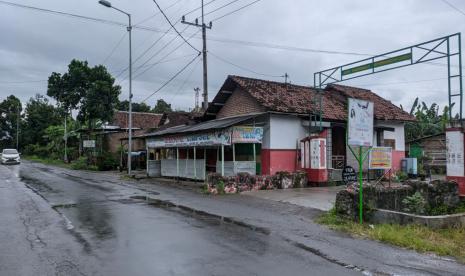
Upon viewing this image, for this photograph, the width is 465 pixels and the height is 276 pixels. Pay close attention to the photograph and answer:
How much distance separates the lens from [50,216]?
11.0m

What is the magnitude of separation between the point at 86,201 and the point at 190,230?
6405 mm

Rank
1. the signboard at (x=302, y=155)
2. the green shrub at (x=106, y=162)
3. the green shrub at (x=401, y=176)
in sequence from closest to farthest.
Result: the signboard at (x=302, y=155)
the green shrub at (x=401, y=176)
the green shrub at (x=106, y=162)

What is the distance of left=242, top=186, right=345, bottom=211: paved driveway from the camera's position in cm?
1389

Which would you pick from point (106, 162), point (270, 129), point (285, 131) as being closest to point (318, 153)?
point (285, 131)

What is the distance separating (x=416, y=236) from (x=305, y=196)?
7669 mm

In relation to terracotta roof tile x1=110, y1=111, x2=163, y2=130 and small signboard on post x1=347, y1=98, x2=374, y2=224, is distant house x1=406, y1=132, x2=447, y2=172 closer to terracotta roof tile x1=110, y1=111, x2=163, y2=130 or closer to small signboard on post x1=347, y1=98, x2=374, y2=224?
small signboard on post x1=347, y1=98, x2=374, y2=224

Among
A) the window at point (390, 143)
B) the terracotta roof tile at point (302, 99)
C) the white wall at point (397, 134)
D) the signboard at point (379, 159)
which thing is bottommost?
the signboard at point (379, 159)

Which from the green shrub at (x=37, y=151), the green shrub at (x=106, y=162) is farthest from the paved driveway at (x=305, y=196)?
the green shrub at (x=37, y=151)

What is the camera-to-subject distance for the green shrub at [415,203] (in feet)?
35.4

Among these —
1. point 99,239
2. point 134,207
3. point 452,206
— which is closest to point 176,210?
point 134,207

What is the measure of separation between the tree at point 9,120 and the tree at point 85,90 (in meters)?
51.4

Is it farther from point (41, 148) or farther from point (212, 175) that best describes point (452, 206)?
point (41, 148)

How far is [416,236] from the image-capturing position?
333 inches

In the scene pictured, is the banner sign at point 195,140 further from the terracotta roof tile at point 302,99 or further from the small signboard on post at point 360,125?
the small signboard on post at point 360,125
